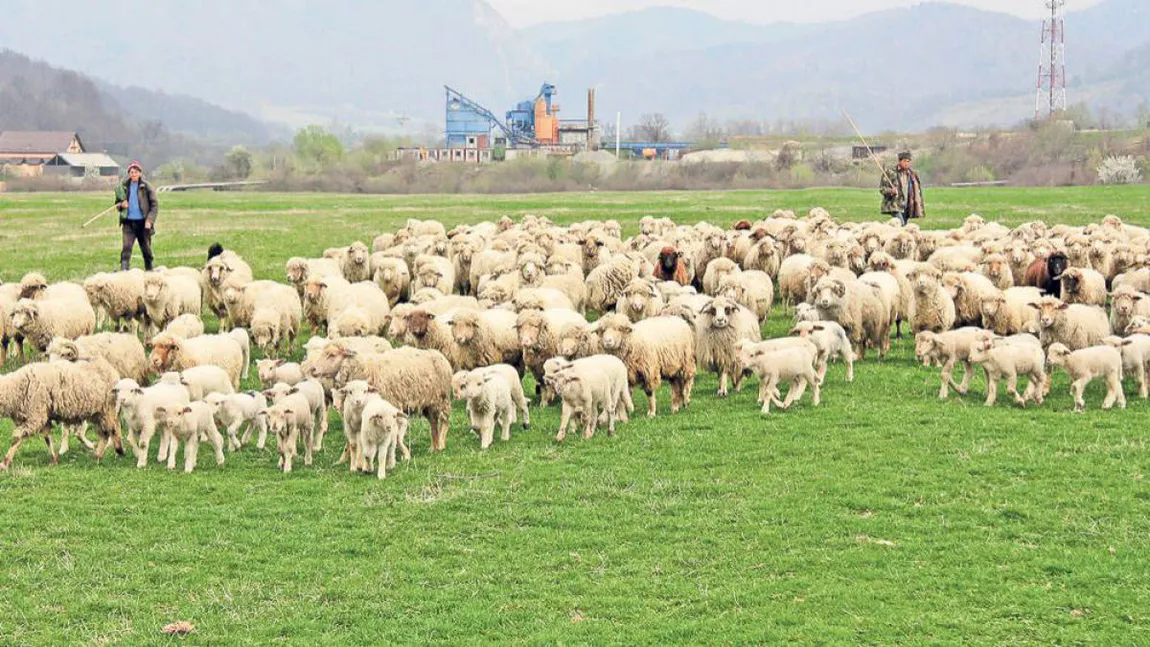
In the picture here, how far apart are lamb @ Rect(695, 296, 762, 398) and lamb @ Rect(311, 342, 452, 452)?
163 inches

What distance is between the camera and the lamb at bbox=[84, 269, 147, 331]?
20859 millimetres

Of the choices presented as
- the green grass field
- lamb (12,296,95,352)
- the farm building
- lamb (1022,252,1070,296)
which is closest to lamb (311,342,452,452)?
the green grass field

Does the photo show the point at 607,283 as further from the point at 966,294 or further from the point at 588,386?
the point at 588,386

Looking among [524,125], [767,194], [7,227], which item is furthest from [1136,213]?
[524,125]

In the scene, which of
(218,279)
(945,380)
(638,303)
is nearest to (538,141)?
(218,279)

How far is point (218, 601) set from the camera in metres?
10.1

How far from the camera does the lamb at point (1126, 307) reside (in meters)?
18.0

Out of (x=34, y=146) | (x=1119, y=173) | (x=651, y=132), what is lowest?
(x=1119, y=173)

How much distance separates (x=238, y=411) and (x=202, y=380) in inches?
41.7

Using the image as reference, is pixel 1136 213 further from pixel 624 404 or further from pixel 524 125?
pixel 524 125

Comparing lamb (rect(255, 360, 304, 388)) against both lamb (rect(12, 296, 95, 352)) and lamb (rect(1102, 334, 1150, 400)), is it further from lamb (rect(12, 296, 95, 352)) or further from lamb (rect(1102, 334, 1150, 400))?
lamb (rect(1102, 334, 1150, 400))

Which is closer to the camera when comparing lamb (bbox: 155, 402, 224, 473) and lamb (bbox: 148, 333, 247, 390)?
lamb (bbox: 155, 402, 224, 473)

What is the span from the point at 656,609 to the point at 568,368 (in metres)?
5.27

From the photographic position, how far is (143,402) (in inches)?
545
